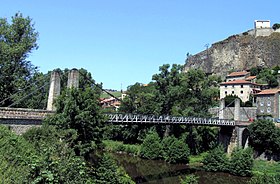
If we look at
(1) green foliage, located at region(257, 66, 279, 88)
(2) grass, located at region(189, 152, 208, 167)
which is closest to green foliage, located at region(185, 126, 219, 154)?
(2) grass, located at region(189, 152, 208, 167)

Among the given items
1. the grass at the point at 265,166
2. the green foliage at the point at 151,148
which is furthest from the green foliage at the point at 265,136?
the green foliage at the point at 151,148

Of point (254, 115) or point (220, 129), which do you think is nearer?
point (220, 129)

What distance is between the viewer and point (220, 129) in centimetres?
3722

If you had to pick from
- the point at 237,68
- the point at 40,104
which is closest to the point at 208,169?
the point at 40,104

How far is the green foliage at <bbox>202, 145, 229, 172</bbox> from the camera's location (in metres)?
28.6

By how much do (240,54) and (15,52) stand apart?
2612 inches

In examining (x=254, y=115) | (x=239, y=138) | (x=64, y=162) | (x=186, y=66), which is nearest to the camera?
(x=64, y=162)

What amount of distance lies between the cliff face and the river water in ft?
164

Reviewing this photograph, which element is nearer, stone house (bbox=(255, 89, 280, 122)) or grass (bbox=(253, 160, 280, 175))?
grass (bbox=(253, 160, 280, 175))

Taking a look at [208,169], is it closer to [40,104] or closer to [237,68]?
[40,104]

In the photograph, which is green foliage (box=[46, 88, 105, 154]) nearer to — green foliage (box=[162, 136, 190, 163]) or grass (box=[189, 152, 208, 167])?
green foliage (box=[162, 136, 190, 163])

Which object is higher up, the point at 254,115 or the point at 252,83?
the point at 252,83

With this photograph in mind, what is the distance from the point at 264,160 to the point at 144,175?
42.7 ft

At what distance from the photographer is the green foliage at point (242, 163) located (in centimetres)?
2712
